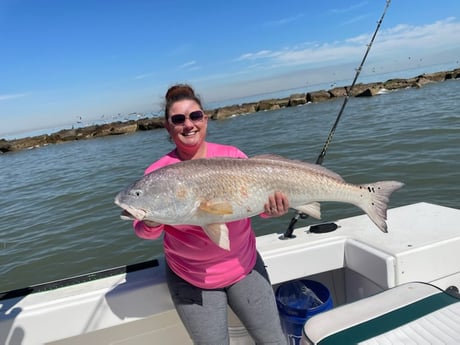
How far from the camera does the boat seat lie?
2.00 metres

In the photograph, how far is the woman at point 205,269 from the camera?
2.65 meters

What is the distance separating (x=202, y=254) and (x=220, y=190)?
510 mm

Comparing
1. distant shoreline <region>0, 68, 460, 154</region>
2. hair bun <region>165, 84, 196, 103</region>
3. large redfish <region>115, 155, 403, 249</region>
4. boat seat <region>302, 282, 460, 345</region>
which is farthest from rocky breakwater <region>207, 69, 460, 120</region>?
boat seat <region>302, 282, 460, 345</region>

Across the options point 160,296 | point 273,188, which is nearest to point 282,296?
point 160,296

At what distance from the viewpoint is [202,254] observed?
266 cm

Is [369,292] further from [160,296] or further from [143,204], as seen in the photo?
[143,204]

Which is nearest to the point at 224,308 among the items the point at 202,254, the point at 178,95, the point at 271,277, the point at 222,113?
the point at 202,254

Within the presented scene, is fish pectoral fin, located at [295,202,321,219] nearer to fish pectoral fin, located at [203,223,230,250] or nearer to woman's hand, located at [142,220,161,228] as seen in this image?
fish pectoral fin, located at [203,223,230,250]

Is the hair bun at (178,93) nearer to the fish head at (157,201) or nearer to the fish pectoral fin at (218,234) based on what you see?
the fish head at (157,201)

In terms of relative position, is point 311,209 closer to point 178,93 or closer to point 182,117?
point 182,117

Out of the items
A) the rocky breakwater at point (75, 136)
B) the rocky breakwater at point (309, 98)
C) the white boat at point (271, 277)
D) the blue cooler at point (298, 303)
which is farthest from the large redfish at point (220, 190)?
the rocky breakwater at point (309, 98)

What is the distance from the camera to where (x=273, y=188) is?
8.70 feet

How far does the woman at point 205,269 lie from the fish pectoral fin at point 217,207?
0.27 metres

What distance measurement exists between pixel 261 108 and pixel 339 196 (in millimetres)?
46756
